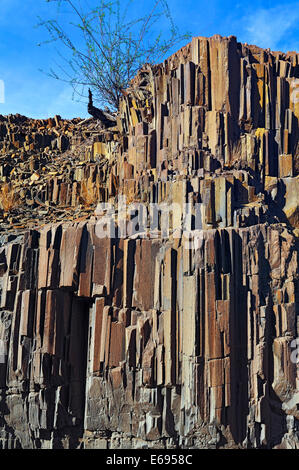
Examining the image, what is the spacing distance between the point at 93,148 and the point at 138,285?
694 centimetres

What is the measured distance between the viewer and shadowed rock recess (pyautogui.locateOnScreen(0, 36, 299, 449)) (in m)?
7.91

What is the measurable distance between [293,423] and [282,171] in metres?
5.26

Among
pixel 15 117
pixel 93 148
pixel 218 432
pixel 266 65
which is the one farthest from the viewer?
pixel 15 117

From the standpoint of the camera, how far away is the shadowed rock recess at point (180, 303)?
7.91 m

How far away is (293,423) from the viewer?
7953 mm

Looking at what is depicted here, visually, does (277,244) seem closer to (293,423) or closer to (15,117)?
(293,423)

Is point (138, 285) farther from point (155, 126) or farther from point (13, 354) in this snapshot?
point (155, 126)

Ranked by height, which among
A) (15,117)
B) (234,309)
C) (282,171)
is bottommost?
(234,309)

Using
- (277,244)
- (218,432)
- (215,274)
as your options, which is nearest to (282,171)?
(277,244)

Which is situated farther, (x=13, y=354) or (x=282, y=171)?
(x=282, y=171)

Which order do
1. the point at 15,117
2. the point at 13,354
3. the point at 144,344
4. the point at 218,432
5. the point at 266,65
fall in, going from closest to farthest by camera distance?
the point at 218,432 < the point at 144,344 < the point at 13,354 < the point at 266,65 < the point at 15,117

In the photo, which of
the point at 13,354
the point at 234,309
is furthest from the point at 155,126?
the point at 13,354

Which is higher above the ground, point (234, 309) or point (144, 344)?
point (234, 309)

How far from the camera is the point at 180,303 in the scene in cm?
829
